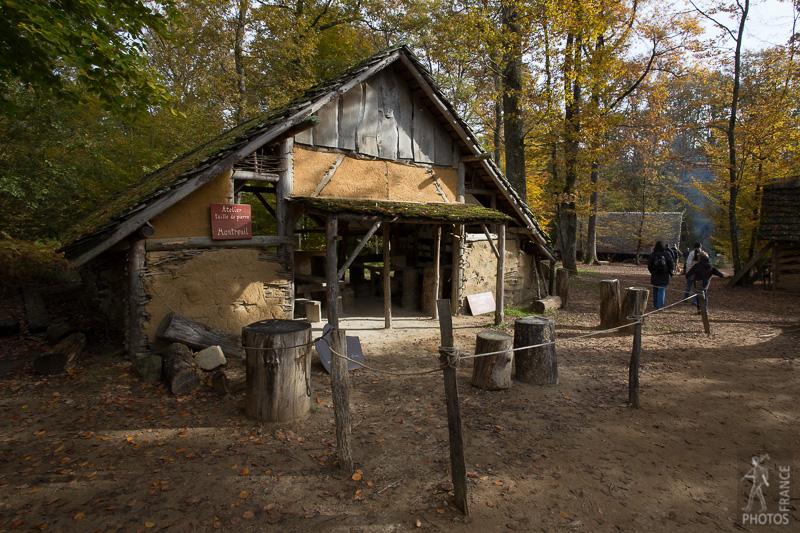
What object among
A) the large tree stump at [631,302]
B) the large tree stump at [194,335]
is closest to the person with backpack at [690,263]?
the large tree stump at [631,302]

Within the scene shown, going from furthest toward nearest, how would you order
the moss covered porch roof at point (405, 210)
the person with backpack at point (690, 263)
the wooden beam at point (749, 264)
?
the wooden beam at point (749, 264), the person with backpack at point (690, 263), the moss covered porch roof at point (405, 210)

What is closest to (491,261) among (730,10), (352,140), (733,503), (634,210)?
(352,140)

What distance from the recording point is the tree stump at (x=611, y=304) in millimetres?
9789

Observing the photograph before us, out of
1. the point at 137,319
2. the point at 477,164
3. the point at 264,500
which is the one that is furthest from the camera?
the point at 477,164

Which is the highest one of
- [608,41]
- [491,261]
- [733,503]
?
A: [608,41]

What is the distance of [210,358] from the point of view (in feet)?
22.1

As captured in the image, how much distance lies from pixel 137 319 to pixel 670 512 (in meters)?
7.71

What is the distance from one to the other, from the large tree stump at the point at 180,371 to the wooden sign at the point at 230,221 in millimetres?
2178

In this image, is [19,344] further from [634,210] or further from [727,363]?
[634,210]

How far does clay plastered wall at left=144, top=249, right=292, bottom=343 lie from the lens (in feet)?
23.3

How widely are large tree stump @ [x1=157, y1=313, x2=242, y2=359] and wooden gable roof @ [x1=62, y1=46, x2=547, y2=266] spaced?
1.59 m

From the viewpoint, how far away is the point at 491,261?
12391 millimetres
